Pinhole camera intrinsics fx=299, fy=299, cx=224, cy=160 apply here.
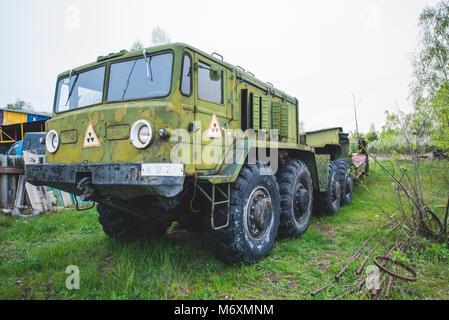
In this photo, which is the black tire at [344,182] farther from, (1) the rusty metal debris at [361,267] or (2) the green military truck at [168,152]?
(1) the rusty metal debris at [361,267]

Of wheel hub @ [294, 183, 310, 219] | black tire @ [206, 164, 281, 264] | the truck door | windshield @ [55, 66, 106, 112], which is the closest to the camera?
A: black tire @ [206, 164, 281, 264]

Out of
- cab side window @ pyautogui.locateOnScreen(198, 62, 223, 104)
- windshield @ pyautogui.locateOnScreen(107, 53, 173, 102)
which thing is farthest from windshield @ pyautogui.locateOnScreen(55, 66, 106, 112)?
cab side window @ pyautogui.locateOnScreen(198, 62, 223, 104)

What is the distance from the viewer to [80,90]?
4.11 metres

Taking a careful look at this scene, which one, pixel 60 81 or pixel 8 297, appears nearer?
pixel 8 297

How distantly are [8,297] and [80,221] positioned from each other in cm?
310

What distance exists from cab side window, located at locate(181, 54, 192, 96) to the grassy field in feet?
6.64

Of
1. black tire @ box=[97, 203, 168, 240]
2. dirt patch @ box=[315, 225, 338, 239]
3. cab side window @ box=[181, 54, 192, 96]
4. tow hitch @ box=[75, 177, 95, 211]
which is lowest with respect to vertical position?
dirt patch @ box=[315, 225, 338, 239]

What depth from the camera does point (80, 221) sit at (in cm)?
580

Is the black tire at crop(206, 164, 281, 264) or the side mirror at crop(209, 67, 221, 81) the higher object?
the side mirror at crop(209, 67, 221, 81)

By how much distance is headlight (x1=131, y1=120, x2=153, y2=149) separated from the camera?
3.06 m

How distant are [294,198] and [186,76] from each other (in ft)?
8.95

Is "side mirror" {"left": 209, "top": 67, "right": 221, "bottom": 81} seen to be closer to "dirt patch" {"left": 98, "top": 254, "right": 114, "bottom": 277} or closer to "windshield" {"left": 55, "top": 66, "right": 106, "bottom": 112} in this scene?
"windshield" {"left": 55, "top": 66, "right": 106, "bottom": 112}
